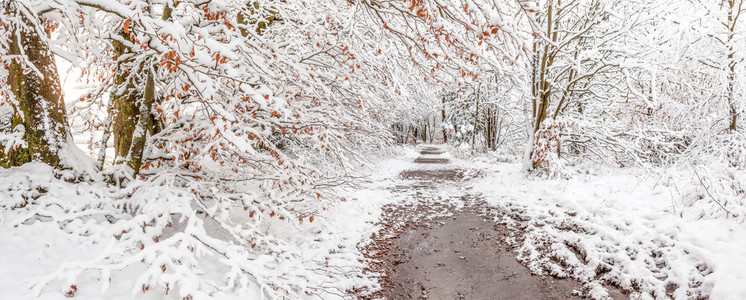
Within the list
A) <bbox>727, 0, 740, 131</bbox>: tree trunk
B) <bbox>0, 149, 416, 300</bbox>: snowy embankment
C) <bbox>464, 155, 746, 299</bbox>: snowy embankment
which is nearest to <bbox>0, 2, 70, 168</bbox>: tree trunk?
<bbox>0, 149, 416, 300</bbox>: snowy embankment

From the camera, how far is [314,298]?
432cm

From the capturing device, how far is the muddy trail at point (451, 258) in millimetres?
4699

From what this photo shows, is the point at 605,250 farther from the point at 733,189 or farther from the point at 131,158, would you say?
the point at 131,158

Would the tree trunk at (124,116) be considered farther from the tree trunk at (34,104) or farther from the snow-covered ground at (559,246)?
the snow-covered ground at (559,246)

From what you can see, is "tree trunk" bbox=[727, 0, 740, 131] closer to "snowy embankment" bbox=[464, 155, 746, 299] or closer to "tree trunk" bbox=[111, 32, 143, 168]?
"snowy embankment" bbox=[464, 155, 746, 299]

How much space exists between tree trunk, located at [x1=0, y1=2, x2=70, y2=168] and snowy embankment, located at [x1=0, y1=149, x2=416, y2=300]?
0.20m

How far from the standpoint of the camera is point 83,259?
11.6 ft

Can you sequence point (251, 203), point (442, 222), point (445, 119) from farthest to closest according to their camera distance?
point (445, 119), point (442, 222), point (251, 203)

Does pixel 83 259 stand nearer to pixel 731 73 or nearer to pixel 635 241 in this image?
pixel 635 241

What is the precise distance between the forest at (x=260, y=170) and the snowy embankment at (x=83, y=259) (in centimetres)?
2

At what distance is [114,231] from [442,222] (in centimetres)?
589

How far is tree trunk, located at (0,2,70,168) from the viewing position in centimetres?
420

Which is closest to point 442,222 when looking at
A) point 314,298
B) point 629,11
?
point 314,298

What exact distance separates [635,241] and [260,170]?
5391 mm
